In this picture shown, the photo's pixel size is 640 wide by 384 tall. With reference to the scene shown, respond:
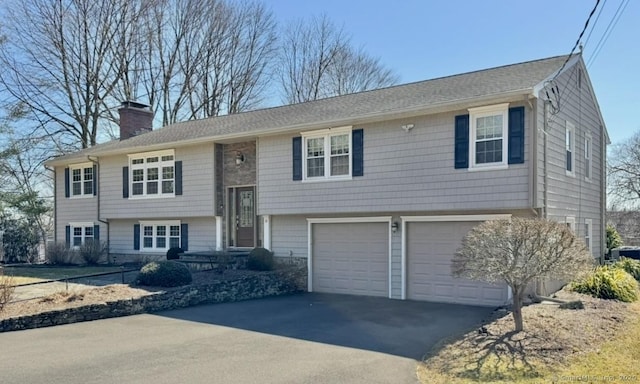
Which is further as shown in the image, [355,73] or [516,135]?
[355,73]

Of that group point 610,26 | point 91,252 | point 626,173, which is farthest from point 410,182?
point 626,173

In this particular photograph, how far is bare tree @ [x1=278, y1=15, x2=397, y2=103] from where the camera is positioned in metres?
35.1

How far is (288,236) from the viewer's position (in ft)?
49.3

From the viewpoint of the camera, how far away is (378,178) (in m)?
12.7

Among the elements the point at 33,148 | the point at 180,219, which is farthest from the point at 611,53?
the point at 33,148

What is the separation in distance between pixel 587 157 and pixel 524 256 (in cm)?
907

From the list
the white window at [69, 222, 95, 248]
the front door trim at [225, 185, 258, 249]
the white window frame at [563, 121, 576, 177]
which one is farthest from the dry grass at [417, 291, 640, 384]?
the white window at [69, 222, 95, 248]

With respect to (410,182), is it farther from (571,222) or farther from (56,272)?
(56,272)

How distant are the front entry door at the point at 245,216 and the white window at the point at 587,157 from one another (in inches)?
416

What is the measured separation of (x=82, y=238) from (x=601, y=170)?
20322 mm

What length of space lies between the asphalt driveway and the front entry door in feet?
15.1

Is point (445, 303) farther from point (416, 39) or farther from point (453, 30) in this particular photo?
point (416, 39)

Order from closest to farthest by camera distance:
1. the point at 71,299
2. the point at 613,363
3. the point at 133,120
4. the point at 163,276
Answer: the point at 613,363, the point at 71,299, the point at 163,276, the point at 133,120

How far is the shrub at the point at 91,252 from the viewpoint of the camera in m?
18.5
